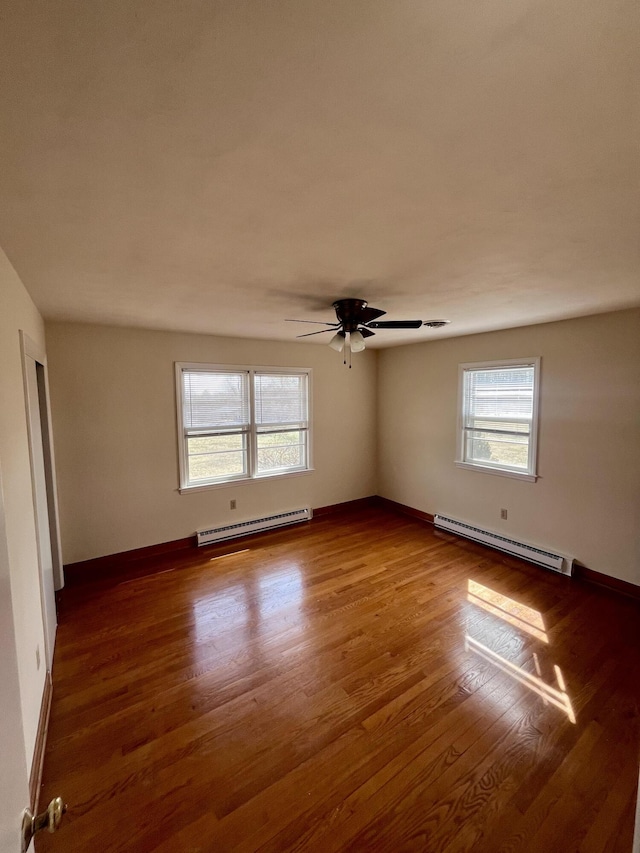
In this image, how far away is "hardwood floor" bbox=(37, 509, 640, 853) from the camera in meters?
1.50

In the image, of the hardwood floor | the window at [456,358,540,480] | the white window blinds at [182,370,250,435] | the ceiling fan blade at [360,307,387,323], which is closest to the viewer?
the hardwood floor

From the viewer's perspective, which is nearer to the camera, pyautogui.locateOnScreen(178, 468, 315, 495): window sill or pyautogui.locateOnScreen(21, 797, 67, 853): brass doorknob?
pyautogui.locateOnScreen(21, 797, 67, 853): brass doorknob

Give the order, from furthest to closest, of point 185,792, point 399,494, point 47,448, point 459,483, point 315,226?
1. point 399,494
2. point 459,483
3. point 47,448
4. point 185,792
5. point 315,226

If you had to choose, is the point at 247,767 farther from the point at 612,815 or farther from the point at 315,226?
the point at 315,226

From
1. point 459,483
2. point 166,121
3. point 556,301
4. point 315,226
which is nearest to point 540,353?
point 556,301

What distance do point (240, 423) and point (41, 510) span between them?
2235 millimetres

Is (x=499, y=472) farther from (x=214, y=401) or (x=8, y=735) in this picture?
(x=8, y=735)

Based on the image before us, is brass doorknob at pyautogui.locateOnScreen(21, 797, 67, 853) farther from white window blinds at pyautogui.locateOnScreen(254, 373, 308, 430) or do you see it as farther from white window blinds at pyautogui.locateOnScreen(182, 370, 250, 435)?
white window blinds at pyautogui.locateOnScreen(254, 373, 308, 430)

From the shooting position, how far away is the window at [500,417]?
3.77 m

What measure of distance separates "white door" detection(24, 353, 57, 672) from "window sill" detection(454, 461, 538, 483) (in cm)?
417

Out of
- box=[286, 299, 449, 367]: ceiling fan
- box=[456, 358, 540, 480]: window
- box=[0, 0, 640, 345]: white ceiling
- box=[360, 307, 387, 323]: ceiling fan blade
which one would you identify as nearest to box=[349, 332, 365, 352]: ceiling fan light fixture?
box=[286, 299, 449, 367]: ceiling fan

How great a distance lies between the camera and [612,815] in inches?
60.3

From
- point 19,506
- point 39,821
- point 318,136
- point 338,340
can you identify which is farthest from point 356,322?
point 39,821

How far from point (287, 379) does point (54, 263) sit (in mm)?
3060
